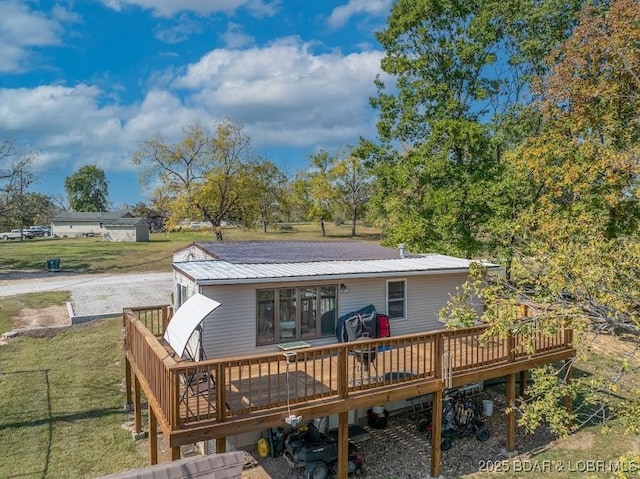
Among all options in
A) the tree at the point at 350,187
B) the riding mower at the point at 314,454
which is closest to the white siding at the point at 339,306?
the riding mower at the point at 314,454

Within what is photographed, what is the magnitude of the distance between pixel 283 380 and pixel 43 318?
15.1 metres

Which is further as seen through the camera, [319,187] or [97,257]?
[319,187]

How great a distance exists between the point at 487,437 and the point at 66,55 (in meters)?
24.7

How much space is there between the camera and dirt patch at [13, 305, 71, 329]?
17578 mm

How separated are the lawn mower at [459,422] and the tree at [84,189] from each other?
98401mm

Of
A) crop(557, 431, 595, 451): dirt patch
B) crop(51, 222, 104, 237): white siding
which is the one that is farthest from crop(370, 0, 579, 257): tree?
crop(51, 222, 104, 237): white siding

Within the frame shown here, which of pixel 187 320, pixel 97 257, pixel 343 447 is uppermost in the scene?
pixel 187 320

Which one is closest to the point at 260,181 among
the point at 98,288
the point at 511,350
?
the point at 98,288

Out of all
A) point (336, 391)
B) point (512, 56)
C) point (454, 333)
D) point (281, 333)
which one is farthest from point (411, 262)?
point (512, 56)

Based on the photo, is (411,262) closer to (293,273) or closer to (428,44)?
(293,273)

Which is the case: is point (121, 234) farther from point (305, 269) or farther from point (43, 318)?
point (305, 269)

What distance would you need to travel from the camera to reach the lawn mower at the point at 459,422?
33.5 feet

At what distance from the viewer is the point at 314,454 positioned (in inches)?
327

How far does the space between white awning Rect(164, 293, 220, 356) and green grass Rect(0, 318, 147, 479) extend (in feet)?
10.2
